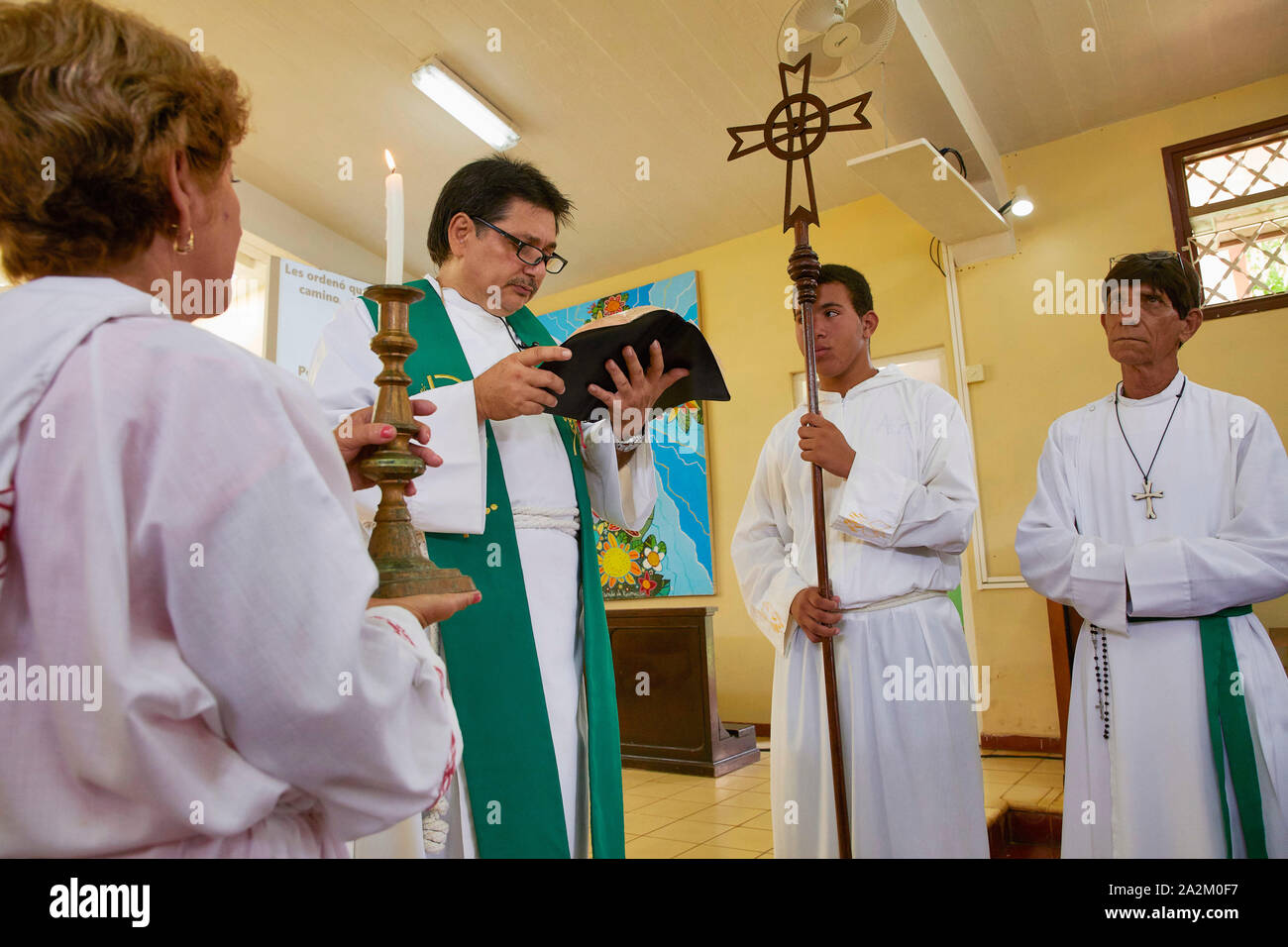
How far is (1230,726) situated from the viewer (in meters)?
2.04

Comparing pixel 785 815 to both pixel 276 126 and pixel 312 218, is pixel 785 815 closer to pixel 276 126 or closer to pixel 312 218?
pixel 276 126

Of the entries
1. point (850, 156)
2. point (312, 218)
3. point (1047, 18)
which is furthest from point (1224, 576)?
point (312, 218)

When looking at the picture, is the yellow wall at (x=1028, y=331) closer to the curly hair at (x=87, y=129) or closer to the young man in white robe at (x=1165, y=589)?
the young man in white robe at (x=1165, y=589)

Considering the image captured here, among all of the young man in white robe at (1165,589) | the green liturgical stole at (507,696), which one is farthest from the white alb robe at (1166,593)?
the green liturgical stole at (507,696)

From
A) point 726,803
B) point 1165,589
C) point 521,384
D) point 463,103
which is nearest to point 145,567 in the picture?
point 521,384

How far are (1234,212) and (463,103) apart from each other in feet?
15.7

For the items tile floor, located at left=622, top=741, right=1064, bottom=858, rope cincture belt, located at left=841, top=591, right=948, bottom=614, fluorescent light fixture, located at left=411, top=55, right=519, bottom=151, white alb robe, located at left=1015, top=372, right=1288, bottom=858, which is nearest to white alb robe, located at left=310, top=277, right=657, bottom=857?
rope cincture belt, located at left=841, top=591, right=948, bottom=614

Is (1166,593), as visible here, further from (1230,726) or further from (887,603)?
(887,603)

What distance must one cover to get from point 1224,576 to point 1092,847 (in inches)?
32.0

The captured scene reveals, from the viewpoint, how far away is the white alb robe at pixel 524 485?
164 centimetres

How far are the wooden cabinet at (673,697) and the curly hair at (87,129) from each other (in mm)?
4872

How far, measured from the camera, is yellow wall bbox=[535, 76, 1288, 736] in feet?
15.8

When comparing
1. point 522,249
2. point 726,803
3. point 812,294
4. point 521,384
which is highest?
point 522,249

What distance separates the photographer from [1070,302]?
532 cm
